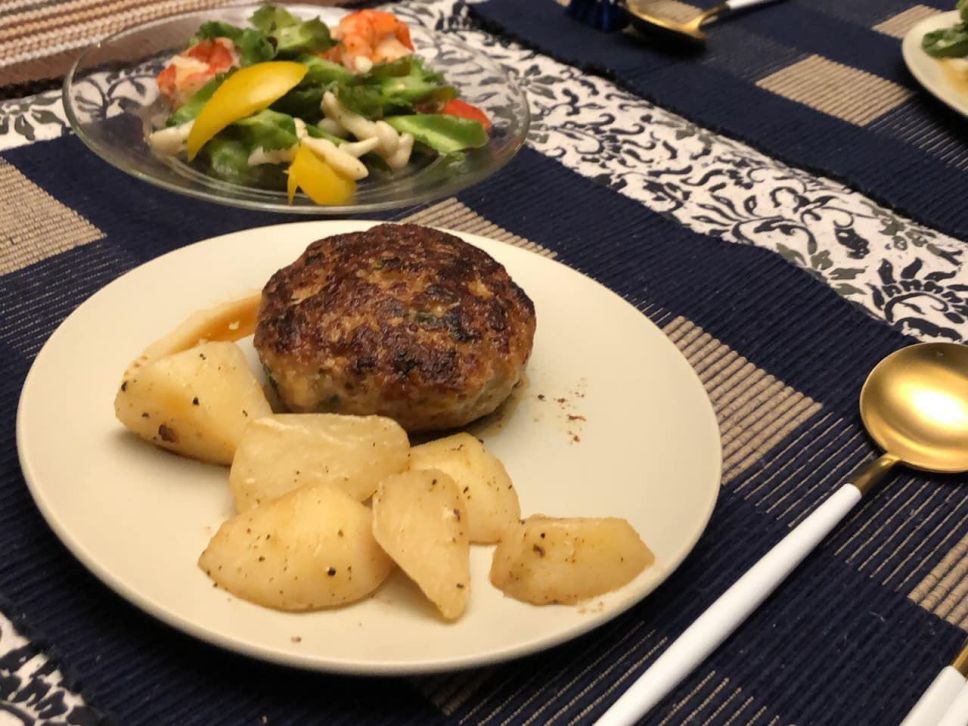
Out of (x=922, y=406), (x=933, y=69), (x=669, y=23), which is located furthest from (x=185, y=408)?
(x=933, y=69)

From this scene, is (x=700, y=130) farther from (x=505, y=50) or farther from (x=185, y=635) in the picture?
(x=185, y=635)

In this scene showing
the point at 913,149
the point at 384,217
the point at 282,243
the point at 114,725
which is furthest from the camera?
the point at 913,149

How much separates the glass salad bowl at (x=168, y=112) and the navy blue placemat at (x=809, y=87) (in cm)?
39

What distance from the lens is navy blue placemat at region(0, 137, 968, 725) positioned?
2.81 ft

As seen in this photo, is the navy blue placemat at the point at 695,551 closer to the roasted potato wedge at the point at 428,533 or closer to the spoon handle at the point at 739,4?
the roasted potato wedge at the point at 428,533

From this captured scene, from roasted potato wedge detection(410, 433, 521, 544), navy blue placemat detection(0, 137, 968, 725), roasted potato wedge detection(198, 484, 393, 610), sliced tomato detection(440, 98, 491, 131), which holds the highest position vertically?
roasted potato wedge detection(198, 484, 393, 610)

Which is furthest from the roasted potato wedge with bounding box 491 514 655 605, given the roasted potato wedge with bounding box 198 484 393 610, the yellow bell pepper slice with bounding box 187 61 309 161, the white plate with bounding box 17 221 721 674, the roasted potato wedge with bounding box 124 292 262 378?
the yellow bell pepper slice with bounding box 187 61 309 161

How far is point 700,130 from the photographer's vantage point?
6.75 feet

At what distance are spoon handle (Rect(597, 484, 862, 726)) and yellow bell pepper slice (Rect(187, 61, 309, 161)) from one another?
1163mm

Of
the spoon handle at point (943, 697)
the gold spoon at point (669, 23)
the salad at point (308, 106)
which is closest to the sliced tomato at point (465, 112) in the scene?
the salad at point (308, 106)

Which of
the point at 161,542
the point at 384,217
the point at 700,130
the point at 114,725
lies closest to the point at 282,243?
the point at 384,217

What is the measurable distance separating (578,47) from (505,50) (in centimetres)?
18

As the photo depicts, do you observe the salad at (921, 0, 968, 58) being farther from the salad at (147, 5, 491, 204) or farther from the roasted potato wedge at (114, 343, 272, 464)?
the roasted potato wedge at (114, 343, 272, 464)

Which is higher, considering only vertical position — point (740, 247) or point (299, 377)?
point (299, 377)
